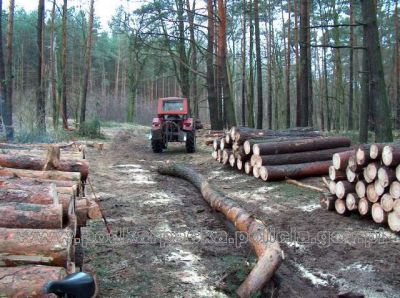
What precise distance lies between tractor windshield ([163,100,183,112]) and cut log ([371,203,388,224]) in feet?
37.0

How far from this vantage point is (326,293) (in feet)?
13.9

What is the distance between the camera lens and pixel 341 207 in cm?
680

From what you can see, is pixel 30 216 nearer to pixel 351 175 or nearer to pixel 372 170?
pixel 372 170

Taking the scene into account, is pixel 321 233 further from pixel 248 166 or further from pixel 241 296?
pixel 248 166

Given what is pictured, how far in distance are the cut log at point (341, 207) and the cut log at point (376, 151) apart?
0.91 metres

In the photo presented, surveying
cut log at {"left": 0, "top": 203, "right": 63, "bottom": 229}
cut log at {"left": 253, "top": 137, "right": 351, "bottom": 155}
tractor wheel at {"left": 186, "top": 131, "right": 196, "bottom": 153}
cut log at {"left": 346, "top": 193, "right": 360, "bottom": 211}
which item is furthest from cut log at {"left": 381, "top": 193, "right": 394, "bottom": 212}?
tractor wheel at {"left": 186, "top": 131, "right": 196, "bottom": 153}

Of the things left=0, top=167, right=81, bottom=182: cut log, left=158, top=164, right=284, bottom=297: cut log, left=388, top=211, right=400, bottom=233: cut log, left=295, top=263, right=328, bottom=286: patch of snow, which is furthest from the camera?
left=388, top=211, right=400, bottom=233: cut log

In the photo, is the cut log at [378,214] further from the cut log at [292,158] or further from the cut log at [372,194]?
the cut log at [292,158]

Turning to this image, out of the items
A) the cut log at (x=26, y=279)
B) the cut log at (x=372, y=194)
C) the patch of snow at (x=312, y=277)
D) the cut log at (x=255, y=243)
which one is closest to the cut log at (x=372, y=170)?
the cut log at (x=372, y=194)

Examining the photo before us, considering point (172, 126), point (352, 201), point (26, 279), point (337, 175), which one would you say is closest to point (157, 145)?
point (172, 126)

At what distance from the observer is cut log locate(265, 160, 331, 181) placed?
372 inches

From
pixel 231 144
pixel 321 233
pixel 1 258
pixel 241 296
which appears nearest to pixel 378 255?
pixel 321 233

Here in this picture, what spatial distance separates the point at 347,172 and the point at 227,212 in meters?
2.23

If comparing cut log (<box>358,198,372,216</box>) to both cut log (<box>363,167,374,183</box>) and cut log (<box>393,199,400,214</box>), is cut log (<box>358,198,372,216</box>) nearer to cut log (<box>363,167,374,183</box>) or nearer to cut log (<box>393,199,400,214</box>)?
cut log (<box>363,167,374,183</box>)
